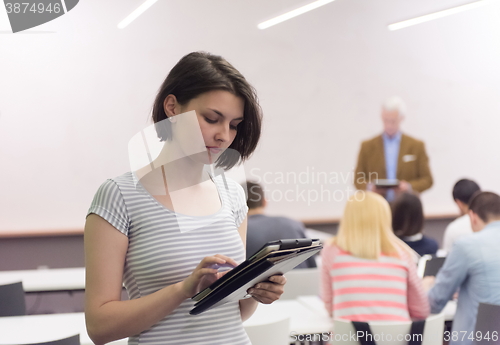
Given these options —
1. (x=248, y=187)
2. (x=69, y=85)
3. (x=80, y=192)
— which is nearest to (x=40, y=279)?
(x=80, y=192)

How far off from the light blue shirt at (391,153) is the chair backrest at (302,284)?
1412 millimetres

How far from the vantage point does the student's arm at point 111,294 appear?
98 cm

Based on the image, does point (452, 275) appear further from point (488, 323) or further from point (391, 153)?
point (391, 153)

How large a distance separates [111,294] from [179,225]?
21 cm

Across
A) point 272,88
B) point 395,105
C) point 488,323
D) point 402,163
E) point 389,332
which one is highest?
point 272,88

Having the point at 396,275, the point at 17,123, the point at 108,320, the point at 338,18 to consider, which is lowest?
the point at 396,275

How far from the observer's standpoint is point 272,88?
323 centimetres

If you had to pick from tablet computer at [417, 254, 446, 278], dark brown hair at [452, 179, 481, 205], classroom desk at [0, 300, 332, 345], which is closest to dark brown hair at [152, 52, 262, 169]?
classroom desk at [0, 300, 332, 345]

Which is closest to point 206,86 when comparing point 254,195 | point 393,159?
point 254,195

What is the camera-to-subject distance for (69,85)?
277 cm

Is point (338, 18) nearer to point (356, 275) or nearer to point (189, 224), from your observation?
point (356, 275)

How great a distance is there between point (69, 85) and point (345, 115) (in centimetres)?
203

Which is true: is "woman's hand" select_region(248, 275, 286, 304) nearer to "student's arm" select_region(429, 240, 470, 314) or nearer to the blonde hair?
the blonde hair

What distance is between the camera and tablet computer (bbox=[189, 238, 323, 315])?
0.91 metres
